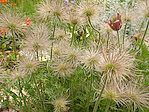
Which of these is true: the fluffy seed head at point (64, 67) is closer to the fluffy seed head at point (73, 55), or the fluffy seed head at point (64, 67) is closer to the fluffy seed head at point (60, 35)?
the fluffy seed head at point (73, 55)

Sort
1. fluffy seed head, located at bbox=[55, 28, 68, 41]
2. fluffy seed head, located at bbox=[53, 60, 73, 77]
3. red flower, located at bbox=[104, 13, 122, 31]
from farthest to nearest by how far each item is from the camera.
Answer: fluffy seed head, located at bbox=[55, 28, 68, 41]
fluffy seed head, located at bbox=[53, 60, 73, 77]
red flower, located at bbox=[104, 13, 122, 31]

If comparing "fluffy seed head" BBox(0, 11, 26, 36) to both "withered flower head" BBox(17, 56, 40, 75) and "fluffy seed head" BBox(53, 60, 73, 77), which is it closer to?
"withered flower head" BBox(17, 56, 40, 75)

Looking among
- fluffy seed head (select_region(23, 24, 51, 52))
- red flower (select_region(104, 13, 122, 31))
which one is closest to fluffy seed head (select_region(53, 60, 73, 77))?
fluffy seed head (select_region(23, 24, 51, 52))

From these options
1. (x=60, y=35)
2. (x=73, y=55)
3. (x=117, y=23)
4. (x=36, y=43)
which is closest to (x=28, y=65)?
(x=36, y=43)

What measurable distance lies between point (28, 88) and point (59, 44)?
539 millimetres

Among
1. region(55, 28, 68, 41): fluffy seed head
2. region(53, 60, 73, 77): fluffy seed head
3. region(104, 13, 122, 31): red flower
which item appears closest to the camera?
region(104, 13, 122, 31): red flower

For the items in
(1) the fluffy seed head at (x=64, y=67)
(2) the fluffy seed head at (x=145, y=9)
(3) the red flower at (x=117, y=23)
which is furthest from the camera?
(2) the fluffy seed head at (x=145, y=9)

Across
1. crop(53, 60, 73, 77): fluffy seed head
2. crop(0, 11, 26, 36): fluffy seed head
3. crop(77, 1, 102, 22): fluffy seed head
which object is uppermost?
crop(77, 1, 102, 22): fluffy seed head

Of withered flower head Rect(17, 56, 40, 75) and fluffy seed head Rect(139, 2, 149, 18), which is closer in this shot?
withered flower head Rect(17, 56, 40, 75)

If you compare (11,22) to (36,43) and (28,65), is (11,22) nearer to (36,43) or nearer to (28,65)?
(36,43)

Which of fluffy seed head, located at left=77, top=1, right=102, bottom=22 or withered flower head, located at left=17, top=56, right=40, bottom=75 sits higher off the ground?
fluffy seed head, located at left=77, top=1, right=102, bottom=22

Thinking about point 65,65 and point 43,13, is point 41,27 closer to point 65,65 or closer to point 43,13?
point 43,13

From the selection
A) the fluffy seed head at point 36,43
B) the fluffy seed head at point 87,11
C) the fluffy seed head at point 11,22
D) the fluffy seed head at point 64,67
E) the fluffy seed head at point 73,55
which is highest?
the fluffy seed head at point 87,11

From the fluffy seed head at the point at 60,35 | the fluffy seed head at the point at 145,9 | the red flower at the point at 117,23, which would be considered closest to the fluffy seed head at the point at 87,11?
the red flower at the point at 117,23
